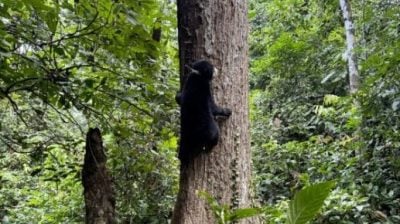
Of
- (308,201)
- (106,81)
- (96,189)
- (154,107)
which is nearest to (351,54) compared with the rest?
(154,107)

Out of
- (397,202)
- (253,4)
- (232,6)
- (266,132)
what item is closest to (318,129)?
(266,132)

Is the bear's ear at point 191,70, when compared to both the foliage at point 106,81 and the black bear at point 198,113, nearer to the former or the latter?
the black bear at point 198,113

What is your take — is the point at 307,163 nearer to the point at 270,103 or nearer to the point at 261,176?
the point at 261,176

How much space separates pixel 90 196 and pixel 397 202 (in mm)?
2924

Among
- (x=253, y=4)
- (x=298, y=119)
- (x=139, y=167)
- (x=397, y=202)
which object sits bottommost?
(x=397, y=202)

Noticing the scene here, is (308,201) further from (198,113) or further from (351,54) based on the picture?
(351,54)

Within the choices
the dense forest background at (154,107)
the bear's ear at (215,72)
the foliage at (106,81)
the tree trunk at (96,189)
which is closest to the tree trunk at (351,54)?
the dense forest background at (154,107)

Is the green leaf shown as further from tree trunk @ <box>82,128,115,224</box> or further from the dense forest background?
tree trunk @ <box>82,128,115,224</box>

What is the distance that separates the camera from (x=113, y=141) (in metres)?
4.23

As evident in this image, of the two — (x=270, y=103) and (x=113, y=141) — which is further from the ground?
(x=270, y=103)

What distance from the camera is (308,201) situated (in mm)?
1104

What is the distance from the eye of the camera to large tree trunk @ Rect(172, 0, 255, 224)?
2.15 m

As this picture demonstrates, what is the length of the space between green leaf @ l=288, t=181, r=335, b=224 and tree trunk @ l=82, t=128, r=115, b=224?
2069 mm

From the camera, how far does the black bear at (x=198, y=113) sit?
2158 millimetres
